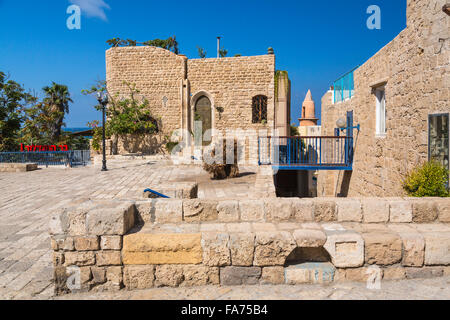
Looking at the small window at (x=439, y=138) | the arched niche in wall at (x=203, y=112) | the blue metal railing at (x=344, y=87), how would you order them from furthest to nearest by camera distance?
the arched niche in wall at (x=203, y=112) < the blue metal railing at (x=344, y=87) < the small window at (x=439, y=138)

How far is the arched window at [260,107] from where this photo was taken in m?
16.5

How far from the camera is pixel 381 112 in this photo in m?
7.60

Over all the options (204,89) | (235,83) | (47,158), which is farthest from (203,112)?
(47,158)

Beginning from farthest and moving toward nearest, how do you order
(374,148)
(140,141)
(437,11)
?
(140,141) < (374,148) < (437,11)

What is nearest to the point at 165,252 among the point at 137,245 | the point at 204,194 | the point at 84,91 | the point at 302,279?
the point at 137,245

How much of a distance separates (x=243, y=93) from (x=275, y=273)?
14.3m

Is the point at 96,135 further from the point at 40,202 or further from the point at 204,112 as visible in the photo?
the point at 40,202

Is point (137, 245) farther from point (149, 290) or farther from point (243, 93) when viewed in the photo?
point (243, 93)

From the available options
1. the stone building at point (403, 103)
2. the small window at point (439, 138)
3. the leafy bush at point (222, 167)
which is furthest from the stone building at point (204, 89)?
the small window at point (439, 138)

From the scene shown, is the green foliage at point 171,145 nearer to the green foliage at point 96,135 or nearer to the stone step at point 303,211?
the green foliage at point 96,135

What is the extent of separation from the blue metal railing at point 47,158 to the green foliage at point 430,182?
13733 mm

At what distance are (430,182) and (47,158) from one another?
15106mm
